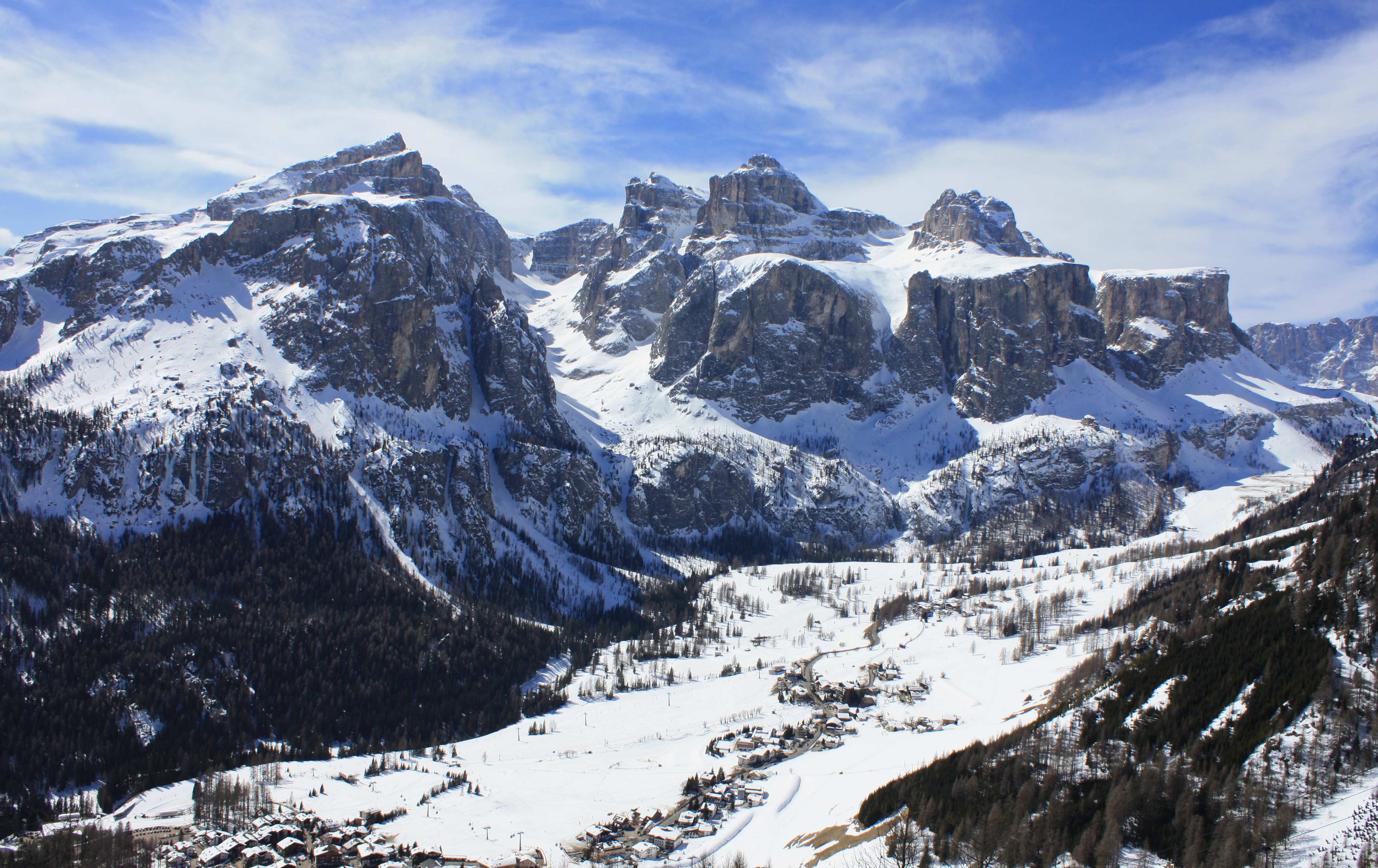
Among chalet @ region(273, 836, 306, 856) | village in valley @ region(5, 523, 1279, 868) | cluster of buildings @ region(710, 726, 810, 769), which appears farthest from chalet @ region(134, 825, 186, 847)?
cluster of buildings @ region(710, 726, 810, 769)

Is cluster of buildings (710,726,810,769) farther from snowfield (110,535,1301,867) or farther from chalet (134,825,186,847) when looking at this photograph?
chalet (134,825,186,847)

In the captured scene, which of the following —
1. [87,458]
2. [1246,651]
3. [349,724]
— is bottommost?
[349,724]

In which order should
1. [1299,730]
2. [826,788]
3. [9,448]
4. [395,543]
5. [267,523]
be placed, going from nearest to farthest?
[1299,730] < [826,788] < [9,448] < [267,523] < [395,543]

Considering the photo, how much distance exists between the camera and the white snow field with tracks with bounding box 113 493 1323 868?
82.7 m

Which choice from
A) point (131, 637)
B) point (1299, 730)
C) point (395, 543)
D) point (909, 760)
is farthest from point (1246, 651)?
point (395, 543)

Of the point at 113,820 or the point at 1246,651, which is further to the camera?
the point at 113,820

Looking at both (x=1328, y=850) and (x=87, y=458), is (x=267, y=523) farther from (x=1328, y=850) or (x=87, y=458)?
(x=1328, y=850)

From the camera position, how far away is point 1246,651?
2702 inches

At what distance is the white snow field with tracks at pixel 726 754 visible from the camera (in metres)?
82.7

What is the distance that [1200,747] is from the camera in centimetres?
6184

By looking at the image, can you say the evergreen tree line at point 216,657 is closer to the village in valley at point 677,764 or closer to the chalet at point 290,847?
the village in valley at point 677,764

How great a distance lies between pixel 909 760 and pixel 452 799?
161ft

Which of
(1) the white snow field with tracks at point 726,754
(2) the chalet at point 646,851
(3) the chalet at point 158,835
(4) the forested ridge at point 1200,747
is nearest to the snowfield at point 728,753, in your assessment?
(1) the white snow field with tracks at point 726,754

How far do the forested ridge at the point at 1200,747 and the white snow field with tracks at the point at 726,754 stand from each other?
1083 centimetres
